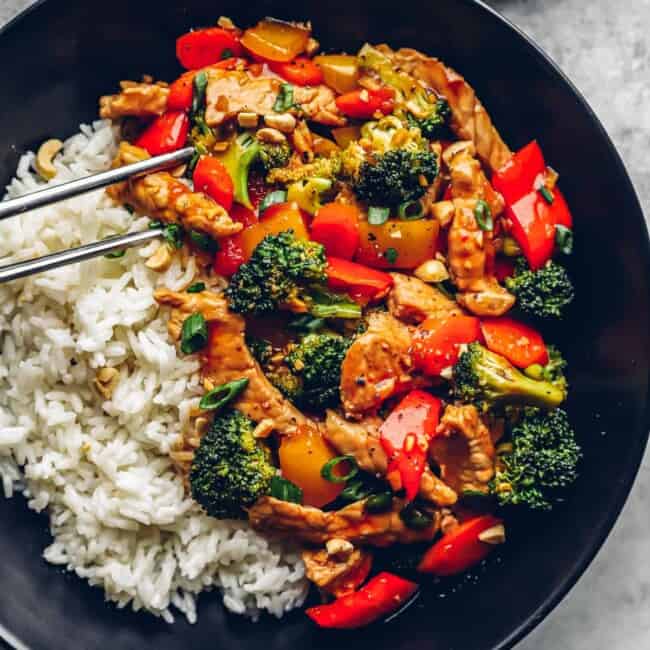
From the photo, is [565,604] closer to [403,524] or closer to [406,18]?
[403,524]

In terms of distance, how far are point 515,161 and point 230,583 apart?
7.43 ft

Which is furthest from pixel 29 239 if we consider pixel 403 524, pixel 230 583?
pixel 403 524

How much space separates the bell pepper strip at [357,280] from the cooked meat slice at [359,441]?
0.52 metres

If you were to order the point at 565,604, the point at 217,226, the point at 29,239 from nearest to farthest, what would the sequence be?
1. the point at 217,226
2. the point at 29,239
3. the point at 565,604

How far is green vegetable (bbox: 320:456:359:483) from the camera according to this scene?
375 cm

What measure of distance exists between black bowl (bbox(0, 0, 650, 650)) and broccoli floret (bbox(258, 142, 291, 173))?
0.65 metres

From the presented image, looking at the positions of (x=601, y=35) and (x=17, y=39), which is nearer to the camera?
(x=17, y=39)

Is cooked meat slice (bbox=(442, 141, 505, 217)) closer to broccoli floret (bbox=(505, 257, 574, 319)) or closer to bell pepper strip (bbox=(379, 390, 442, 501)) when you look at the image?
broccoli floret (bbox=(505, 257, 574, 319))

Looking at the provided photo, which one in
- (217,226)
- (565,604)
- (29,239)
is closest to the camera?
(217,226)

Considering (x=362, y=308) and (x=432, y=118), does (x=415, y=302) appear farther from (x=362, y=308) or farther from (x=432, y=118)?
(x=432, y=118)

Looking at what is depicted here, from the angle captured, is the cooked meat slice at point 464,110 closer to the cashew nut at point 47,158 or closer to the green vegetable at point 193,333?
the green vegetable at point 193,333

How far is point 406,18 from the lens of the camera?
4.04m

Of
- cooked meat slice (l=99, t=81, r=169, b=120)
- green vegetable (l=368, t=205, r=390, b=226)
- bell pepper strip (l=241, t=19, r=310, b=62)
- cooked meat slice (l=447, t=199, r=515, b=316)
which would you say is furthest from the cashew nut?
cooked meat slice (l=447, t=199, r=515, b=316)

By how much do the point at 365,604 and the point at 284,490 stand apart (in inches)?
25.1
